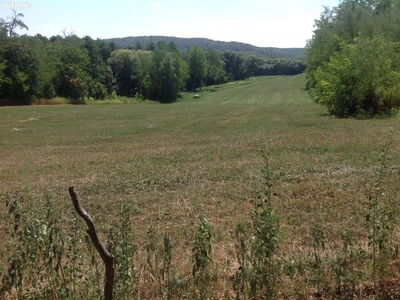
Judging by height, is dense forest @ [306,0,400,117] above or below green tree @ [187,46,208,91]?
below

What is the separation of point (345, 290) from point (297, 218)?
356 cm

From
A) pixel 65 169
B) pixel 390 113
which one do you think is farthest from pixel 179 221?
pixel 390 113

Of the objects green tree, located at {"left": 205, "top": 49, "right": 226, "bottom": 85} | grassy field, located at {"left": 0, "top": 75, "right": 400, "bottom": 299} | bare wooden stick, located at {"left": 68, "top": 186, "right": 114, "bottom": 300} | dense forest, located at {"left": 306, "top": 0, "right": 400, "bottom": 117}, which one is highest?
green tree, located at {"left": 205, "top": 49, "right": 226, "bottom": 85}

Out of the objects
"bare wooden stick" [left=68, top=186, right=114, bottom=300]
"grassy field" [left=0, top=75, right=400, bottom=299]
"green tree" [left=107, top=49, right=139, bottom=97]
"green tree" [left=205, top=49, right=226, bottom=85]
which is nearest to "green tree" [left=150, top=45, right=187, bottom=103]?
"green tree" [left=107, top=49, right=139, bottom=97]

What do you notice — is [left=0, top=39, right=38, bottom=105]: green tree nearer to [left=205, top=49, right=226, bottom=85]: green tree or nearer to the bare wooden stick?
the bare wooden stick

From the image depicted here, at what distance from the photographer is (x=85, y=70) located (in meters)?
81.8

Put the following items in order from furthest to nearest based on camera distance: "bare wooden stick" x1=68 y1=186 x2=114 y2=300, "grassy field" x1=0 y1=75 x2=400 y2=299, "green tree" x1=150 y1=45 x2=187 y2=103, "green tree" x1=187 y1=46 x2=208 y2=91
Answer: "green tree" x1=187 y1=46 x2=208 y2=91, "green tree" x1=150 y1=45 x2=187 y2=103, "grassy field" x1=0 y1=75 x2=400 y2=299, "bare wooden stick" x1=68 y1=186 x2=114 y2=300

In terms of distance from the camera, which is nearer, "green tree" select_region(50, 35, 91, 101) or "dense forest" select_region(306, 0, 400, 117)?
"dense forest" select_region(306, 0, 400, 117)

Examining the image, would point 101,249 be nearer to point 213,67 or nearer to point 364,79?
point 364,79

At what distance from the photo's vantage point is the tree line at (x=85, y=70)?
5944 cm

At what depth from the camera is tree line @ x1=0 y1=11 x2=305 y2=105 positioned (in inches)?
2340

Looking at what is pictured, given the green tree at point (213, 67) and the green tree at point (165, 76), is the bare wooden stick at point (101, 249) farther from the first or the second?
the green tree at point (213, 67)

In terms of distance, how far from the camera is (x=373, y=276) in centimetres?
373

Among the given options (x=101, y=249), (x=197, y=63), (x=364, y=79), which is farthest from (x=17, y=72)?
(x=101, y=249)
